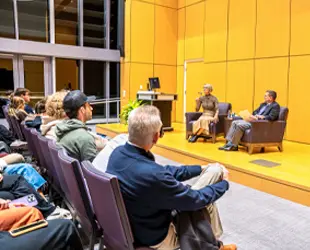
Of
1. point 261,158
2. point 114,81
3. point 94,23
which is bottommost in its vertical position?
point 261,158

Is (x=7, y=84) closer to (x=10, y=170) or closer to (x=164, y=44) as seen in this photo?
(x=164, y=44)

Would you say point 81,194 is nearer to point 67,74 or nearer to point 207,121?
point 207,121

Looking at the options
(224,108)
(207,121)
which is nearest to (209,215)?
(207,121)

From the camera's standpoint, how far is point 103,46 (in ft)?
33.0

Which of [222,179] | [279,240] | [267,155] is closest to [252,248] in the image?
[279,240]

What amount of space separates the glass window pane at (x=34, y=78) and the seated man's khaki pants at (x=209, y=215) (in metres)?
8.17

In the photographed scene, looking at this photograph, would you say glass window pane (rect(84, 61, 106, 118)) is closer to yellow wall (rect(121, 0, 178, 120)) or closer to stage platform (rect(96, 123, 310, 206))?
yellow wall (rect(121, 0, 178, 120))

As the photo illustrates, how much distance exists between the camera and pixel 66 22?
9.47 m

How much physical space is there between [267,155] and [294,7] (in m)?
3.56

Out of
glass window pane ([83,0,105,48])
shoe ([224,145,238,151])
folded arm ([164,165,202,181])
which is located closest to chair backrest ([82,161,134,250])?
folded arm ([164,165,202,181])

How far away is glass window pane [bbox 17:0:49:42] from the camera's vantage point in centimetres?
869

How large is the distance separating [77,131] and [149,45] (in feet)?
24.6

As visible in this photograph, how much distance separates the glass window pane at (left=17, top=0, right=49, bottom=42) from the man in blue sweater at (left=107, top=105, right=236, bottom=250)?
843 cm

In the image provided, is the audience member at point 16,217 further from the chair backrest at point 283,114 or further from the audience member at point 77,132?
the chair backrest at point 283,114
